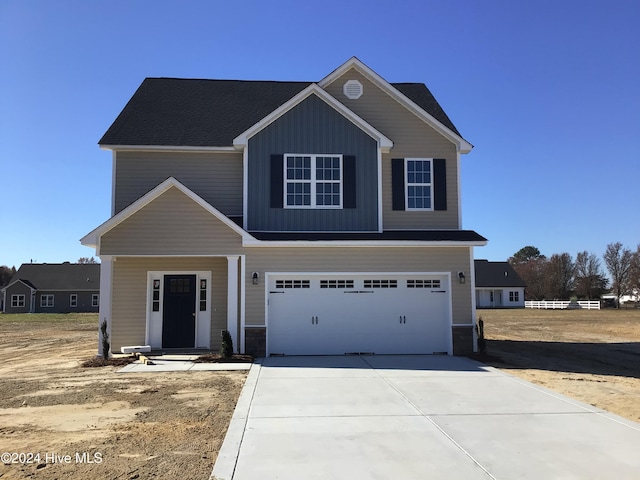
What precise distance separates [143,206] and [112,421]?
735 centimetres

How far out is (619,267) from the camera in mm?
72625

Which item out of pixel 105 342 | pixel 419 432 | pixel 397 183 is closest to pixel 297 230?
pixel 397 183

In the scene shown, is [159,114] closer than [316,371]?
No

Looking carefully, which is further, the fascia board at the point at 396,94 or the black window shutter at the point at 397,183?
the fascia board at the point at 396,94

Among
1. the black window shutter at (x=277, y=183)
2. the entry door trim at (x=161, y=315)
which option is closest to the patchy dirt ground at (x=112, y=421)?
the entry door trim at (x=161, y=315)

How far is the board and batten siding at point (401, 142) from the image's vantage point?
50.6 feet

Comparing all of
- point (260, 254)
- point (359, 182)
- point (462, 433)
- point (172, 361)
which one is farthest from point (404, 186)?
point (462, 433)

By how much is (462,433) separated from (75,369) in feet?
31.8

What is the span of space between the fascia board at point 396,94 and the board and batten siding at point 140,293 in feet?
23.1

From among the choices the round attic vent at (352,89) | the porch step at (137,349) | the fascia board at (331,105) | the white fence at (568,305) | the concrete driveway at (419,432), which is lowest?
the white fence at (568,305)

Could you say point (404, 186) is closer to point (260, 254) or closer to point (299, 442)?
point (260, 254)

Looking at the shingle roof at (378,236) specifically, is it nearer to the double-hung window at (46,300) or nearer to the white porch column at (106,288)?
the white porch column at (106,288)

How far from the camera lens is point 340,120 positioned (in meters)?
15.3

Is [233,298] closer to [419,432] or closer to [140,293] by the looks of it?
[140,293]
